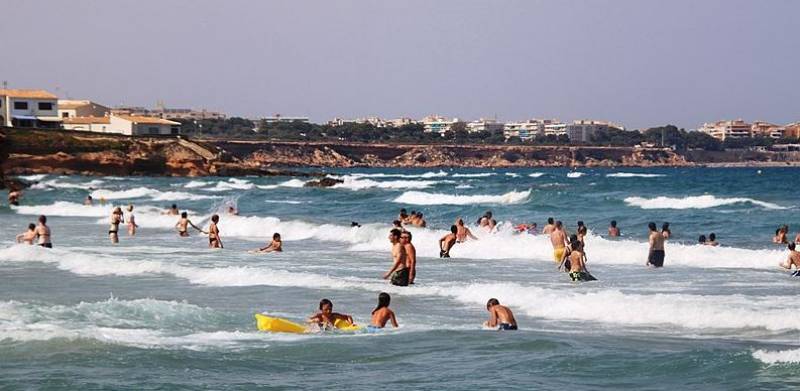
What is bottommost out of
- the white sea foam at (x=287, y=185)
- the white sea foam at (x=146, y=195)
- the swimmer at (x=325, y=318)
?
the swimmer at (x=325, y=318)

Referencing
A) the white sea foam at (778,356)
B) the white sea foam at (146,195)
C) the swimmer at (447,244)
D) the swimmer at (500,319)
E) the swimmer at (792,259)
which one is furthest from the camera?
the white sea foam at (146,195)

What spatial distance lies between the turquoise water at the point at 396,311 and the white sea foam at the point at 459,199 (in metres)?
24.8

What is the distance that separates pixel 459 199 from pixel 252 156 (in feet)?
336

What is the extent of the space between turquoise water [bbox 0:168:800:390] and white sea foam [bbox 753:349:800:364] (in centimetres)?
2

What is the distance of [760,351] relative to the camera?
37.8 ft

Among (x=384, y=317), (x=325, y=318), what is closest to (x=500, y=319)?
(x=384, y=317)

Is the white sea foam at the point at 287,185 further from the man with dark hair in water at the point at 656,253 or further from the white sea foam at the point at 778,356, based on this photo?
the white sea foam at the point at 778,356

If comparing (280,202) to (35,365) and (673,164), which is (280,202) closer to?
(35,365)

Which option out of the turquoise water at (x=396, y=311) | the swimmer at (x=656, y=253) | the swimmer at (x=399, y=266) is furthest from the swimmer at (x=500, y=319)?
the swimmer at (x=656, y=253)

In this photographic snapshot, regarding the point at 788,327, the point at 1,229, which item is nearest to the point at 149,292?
the point at 788,327

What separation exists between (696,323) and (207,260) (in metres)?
12.7

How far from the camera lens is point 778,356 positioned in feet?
36.8

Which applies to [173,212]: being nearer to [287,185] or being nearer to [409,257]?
[409,257]

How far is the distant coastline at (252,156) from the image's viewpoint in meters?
84.8
